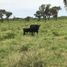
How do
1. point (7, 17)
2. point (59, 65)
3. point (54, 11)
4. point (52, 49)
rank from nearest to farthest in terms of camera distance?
point (59, 65)
point (52, 49)
point (54, 11)
point (7, 17)

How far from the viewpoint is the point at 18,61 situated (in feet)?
35.2

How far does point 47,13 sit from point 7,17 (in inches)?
823

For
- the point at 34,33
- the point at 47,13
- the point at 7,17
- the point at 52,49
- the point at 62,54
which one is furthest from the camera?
the point at 7,17

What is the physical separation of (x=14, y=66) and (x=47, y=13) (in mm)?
82438

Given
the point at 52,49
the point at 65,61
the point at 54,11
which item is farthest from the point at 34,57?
the point at 54,11

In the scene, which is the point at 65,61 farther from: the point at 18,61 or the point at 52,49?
the point at 52,49

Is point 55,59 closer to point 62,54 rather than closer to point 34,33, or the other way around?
point 62,54

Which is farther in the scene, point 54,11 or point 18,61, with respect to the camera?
point 54,11

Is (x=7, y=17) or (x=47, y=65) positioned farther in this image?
(x=7, y=17)

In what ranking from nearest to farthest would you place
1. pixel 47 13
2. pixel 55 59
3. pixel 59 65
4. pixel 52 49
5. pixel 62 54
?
pixel 59 65 → pixel 55 59 → pixel 62 54 → pixel 52 49 → pixel 47 13

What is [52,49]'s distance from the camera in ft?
50.2

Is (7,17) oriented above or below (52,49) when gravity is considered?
below

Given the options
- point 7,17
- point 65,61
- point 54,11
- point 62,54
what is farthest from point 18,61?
point 7,17

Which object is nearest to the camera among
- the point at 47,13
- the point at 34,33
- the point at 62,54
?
the point at 62,54
